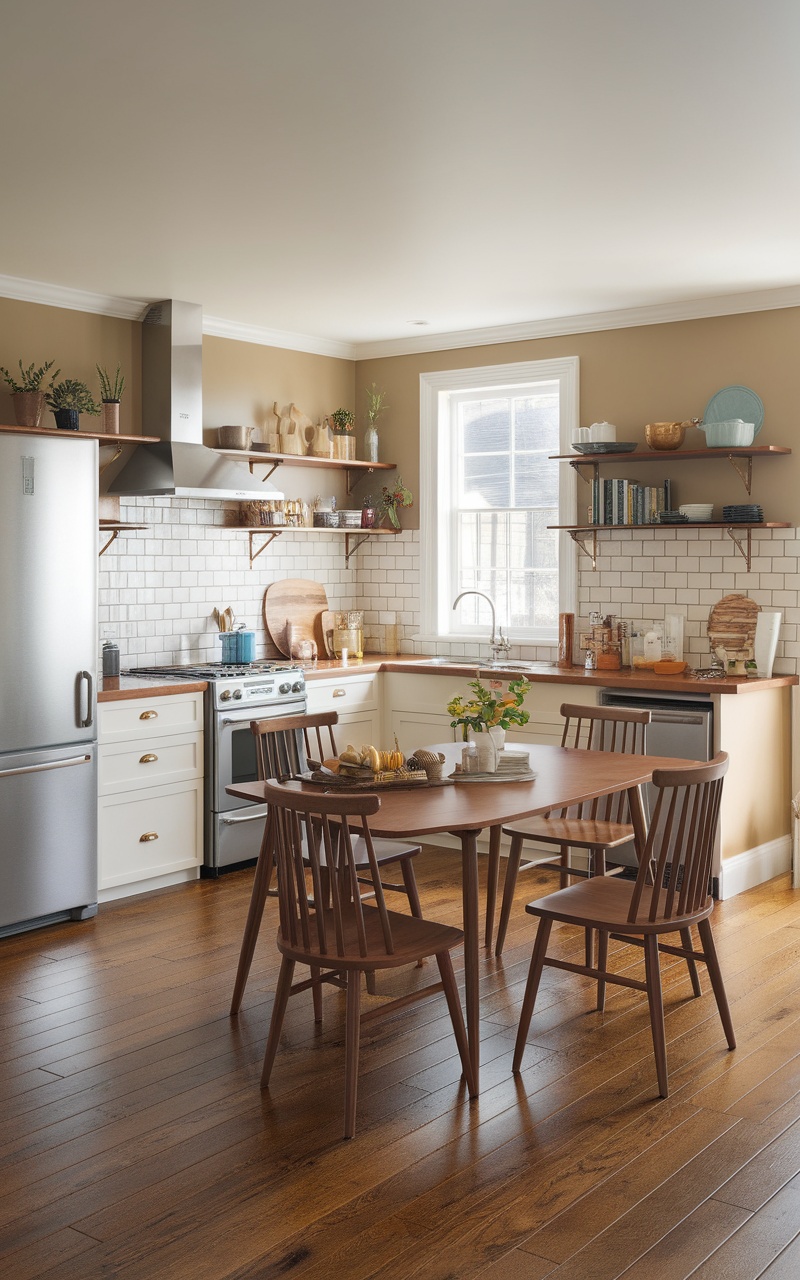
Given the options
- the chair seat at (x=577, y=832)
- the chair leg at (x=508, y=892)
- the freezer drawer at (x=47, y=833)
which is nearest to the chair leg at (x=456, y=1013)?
the chair seat at (x=577, y=832)

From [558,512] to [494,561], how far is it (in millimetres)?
557

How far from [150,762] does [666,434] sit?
2999mm

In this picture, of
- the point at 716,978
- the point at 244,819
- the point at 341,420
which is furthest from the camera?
the point at 341,420

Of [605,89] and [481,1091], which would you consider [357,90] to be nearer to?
[605,89]

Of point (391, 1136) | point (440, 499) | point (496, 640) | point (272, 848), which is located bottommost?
point (391, 1136)

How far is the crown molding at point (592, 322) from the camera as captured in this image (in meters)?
5.77

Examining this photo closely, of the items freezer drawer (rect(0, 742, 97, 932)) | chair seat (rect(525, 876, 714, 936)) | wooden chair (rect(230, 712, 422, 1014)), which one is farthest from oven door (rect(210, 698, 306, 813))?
chair seat (rect(525, 876, 714, 936))

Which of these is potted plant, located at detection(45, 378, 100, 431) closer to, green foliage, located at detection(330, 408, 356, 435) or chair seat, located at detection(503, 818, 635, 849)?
green foliage, located at detection(330, 408, 356, 435)

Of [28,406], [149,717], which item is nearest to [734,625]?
[149,717]

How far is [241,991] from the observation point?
13.0ft

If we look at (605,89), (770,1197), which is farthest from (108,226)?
(770,1197)

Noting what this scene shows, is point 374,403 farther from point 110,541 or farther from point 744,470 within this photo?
point 744,470

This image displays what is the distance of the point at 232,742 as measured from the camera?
5.73m

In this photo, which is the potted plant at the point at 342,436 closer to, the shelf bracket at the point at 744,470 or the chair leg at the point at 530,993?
the shelf bracket at the point at 744,470
